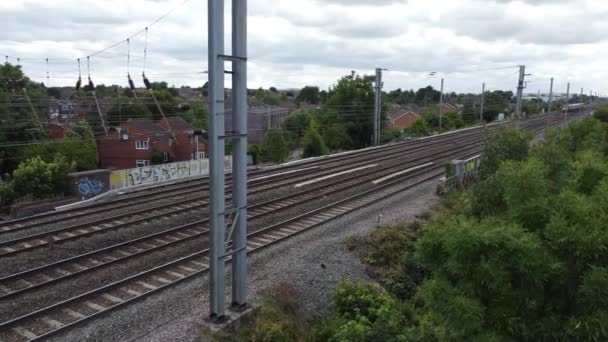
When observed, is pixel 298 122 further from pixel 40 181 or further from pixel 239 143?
pixel 239 143

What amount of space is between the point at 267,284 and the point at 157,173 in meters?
23.6

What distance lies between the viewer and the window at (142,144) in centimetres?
5414

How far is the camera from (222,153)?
27.5 ft

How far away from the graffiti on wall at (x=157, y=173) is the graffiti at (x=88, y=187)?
4.49 metres

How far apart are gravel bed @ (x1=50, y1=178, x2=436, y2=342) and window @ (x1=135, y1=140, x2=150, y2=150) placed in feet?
136

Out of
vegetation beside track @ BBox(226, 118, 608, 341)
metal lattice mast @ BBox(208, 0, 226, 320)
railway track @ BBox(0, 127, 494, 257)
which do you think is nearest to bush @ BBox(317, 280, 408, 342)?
metal lattice mast @ BBox(208, 0, 226, 320)

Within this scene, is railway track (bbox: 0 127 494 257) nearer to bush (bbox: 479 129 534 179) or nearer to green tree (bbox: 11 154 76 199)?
bush (bbox: 479 129 534 179)

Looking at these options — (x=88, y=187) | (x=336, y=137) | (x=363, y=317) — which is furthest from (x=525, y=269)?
(x=336, y=137)

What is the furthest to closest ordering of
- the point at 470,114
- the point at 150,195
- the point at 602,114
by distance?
the point at 470,114 → the point at 602,114 → the point at 150,195

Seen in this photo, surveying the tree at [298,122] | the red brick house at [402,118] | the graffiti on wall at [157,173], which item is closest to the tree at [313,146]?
the graffiti on wall at [157,173]

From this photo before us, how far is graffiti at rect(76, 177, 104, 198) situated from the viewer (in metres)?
Answer: 25.5

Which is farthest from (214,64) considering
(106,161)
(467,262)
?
(106,161)

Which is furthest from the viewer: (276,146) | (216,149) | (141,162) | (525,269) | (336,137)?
(336,137)

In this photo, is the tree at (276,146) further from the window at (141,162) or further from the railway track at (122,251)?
the railway track at (122,251)
